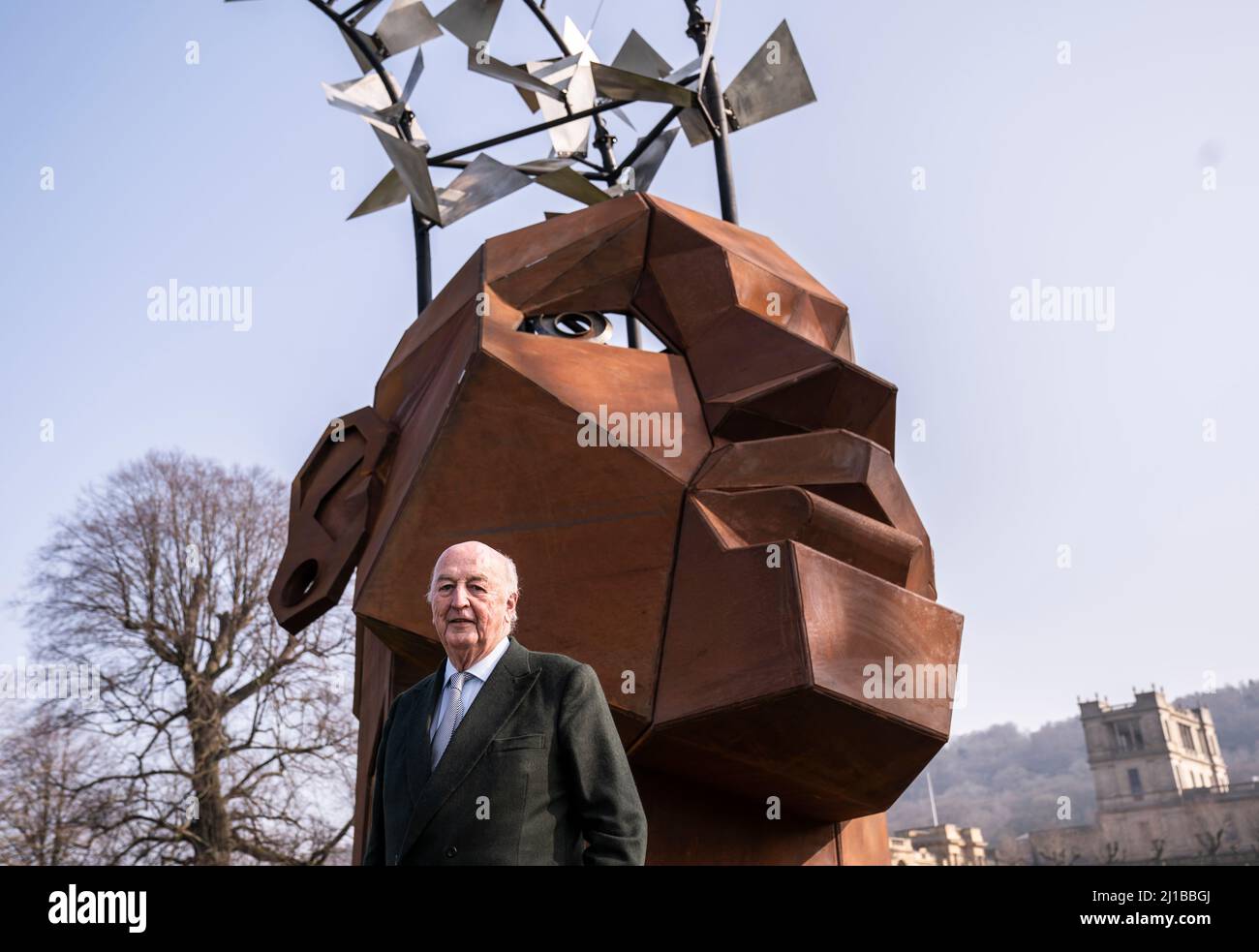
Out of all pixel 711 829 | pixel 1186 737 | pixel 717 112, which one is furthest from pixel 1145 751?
pixel 711 829

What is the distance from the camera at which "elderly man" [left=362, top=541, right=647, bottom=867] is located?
2.29m

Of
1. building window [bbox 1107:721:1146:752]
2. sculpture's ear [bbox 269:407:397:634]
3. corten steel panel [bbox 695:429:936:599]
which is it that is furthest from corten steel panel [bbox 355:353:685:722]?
building window [bbox 1107:721:1146:752]

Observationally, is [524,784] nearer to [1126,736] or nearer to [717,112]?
[717,112]

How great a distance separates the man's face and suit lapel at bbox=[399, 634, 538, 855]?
0.06 metres

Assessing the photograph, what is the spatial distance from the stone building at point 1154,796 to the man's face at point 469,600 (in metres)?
45.2

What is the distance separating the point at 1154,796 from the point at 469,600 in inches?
2573

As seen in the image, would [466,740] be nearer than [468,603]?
Yes

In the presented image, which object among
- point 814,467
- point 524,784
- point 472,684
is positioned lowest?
point 524,784

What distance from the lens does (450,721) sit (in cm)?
247
